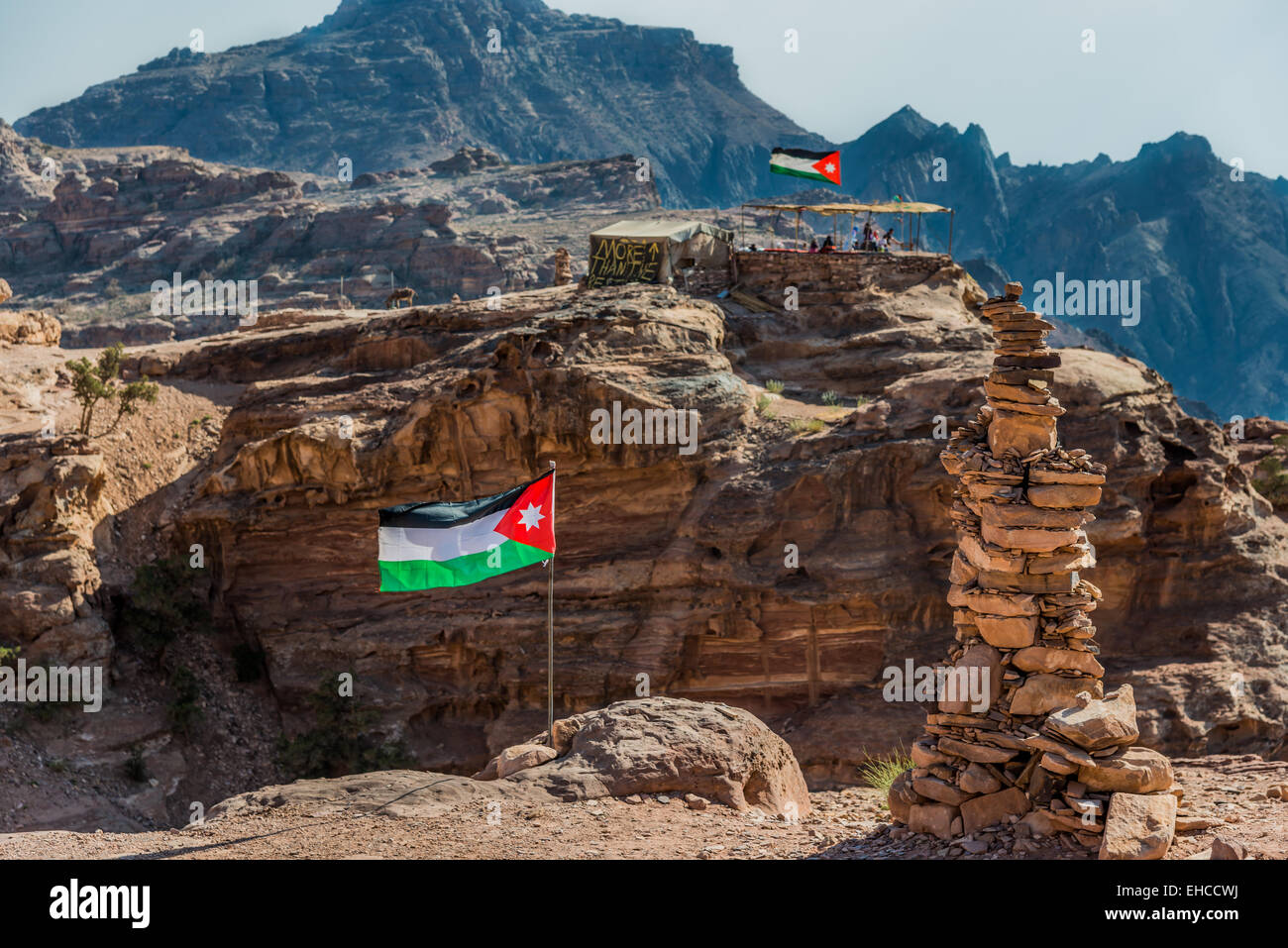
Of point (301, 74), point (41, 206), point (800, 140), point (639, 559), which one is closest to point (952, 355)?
point (639, 559)

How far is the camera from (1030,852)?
984cm

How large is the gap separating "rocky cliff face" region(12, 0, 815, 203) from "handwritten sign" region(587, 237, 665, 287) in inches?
4127

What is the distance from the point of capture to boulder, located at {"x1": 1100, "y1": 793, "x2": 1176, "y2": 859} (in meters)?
9.17

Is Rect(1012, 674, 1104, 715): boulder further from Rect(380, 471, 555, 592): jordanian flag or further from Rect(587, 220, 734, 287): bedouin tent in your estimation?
Rect(587, 220, 734, 287): bedouin tent

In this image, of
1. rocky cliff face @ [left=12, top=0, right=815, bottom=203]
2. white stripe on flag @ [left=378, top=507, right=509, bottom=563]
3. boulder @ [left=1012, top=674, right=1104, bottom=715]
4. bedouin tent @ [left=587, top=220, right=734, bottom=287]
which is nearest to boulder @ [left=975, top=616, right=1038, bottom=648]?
boulder @ [left=1012, top=674, right=1104, bottom=715]

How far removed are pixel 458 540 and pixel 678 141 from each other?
13620 cm

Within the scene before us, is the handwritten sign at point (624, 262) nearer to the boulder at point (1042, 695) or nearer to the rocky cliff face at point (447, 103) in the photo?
the boulder at point (1042, 695)

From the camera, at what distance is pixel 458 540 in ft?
45.5

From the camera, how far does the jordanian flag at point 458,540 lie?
45.1 ft

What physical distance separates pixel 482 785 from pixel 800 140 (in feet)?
460

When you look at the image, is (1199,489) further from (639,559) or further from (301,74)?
(301,74)

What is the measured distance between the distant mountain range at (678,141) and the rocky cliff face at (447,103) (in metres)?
0.26

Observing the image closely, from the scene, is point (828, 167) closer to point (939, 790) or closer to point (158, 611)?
point (158, 611)
